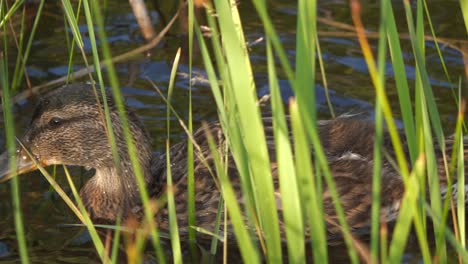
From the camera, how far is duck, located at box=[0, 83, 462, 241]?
534 cm

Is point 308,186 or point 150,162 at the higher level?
point 308,186

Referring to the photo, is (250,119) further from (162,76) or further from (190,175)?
(162,76)

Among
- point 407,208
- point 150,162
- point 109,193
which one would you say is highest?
point 407,208

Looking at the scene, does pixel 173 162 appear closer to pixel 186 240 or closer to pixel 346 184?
pixel 186 240

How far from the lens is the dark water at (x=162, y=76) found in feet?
17.5

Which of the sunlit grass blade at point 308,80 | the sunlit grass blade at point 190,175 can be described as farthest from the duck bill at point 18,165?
→ the sunlit grass blade at point 308,80

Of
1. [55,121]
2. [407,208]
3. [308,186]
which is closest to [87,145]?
[55,121]

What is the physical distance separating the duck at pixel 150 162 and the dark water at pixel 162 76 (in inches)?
9.9

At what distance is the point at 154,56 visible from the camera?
7148 millimetres

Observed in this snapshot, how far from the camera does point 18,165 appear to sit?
5.46 meters

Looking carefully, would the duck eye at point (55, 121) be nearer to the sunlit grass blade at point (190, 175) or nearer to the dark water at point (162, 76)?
the dark water at point (162, 76)

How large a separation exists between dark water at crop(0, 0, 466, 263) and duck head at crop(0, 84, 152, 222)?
22 cm

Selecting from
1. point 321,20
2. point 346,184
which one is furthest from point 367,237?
point 321,20

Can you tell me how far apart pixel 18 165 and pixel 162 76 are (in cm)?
165
